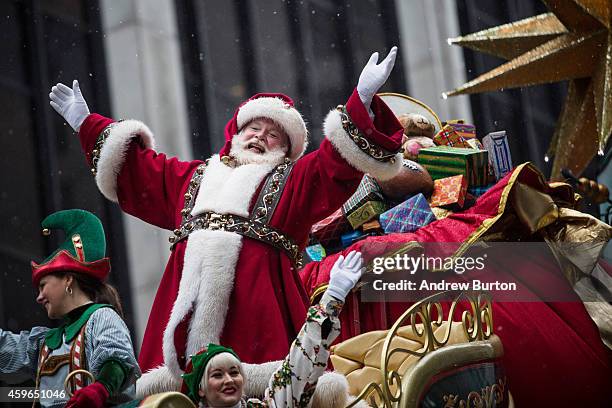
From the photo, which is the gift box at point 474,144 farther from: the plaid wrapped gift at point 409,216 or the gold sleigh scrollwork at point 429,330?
the gold sleigh scrollwork at point 429,330

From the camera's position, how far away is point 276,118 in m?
4.59

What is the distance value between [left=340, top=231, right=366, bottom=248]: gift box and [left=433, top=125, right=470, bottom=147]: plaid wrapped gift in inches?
28.5

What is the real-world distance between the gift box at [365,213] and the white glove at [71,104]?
4.49ft

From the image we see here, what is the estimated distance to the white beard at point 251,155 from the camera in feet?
14.7

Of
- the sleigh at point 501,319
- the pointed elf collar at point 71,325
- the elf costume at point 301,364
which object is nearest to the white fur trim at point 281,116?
the sleigh at point 501,319

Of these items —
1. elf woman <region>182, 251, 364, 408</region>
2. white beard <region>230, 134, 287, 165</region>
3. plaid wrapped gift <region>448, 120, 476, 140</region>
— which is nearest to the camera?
elf woman <region>182, 251, 364, 408</region>

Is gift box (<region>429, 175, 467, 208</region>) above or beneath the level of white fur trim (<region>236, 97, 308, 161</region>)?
beneath

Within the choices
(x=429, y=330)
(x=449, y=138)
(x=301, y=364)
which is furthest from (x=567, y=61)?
(x=301, y=364)

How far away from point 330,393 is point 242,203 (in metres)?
0.85

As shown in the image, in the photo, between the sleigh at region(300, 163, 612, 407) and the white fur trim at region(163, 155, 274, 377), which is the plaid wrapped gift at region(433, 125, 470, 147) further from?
the white fur trim at region(163, 155, 274, 377)

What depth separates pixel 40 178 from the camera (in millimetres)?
6855

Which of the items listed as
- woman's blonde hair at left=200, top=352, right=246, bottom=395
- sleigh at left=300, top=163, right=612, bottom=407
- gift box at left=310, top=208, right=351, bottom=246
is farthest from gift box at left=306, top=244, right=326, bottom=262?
woman's blonde hair at left=200, top=352, right=246, bottom=395

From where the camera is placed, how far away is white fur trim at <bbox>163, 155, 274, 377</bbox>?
408 cm

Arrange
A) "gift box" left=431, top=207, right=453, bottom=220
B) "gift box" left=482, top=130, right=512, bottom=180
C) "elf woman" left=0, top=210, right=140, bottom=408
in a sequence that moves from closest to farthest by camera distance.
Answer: "elf woman" left=0, top=210, right=140, bottom=408, "gift box" left=431, top=207, right=453, bottom=220, "gift box" left=482, top=130, right=512, bottom=180
